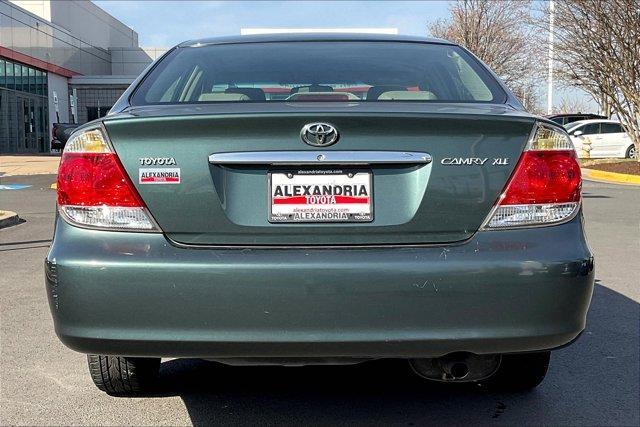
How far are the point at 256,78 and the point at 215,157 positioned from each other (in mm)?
987

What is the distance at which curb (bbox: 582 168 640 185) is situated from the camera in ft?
57.2

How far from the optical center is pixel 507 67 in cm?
3641

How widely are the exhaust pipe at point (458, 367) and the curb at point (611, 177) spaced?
631 inches

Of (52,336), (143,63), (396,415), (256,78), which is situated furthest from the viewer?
(143,63)

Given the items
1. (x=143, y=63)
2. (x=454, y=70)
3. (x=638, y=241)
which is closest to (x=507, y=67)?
(x=143, y=63)

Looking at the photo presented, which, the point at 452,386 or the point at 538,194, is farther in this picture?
the point at 452,386

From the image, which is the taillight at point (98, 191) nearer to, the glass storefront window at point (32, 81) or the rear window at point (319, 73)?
the rear window at point (319, 73)

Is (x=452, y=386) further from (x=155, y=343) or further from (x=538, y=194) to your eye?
(x=155, y=343)

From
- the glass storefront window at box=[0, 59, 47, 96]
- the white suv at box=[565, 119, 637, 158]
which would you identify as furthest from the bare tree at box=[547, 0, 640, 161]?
the glass storefront window at box=[0, 59, 47, 96]

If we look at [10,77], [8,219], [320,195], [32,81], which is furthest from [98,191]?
[32,81]

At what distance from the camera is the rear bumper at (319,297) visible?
2334 mm

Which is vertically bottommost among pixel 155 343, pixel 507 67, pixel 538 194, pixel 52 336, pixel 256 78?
pixel 52 336

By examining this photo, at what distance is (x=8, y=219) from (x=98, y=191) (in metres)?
7.86

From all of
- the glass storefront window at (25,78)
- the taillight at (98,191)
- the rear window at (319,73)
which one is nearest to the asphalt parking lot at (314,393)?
the taillight at (98,191)
